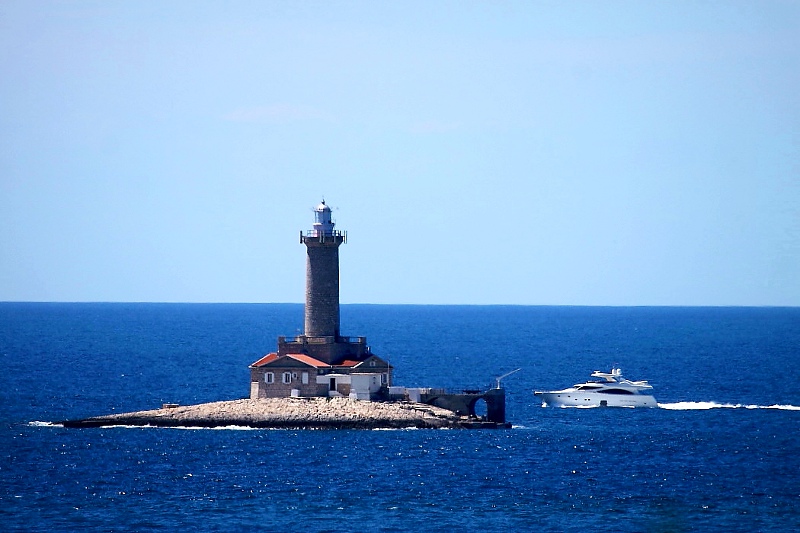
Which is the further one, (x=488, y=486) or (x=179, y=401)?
(x=179, y=401)

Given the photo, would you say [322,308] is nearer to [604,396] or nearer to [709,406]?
[604,396]

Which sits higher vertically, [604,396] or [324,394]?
[324,394]

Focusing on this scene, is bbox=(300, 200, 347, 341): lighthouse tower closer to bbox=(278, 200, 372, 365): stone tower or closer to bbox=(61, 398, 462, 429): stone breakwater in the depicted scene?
bbox=(278, 200, 372, 365): stone tower

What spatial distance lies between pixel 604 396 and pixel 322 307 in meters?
27.0

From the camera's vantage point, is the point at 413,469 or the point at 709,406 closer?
the point at 413,469

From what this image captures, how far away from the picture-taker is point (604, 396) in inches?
4296

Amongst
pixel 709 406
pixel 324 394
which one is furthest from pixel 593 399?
pixel 324 394

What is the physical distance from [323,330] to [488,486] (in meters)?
24.7

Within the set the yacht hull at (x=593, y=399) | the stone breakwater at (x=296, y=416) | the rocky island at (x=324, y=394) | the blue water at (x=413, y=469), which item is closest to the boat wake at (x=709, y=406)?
the blue water at (x=413, y=469)

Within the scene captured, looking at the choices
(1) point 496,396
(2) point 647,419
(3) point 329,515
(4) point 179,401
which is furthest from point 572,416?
(3) point 329,515

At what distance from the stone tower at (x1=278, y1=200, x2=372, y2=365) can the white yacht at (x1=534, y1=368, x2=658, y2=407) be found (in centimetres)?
2067

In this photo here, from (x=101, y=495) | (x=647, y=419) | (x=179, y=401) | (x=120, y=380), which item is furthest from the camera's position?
(x=120, y=380)

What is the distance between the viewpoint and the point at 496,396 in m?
90.1

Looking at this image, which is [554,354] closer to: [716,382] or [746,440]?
[716,382]
